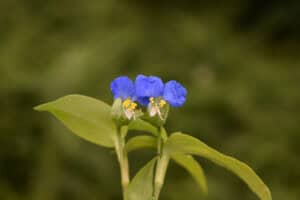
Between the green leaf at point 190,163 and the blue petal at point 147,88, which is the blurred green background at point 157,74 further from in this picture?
the blue petal at point 147,88

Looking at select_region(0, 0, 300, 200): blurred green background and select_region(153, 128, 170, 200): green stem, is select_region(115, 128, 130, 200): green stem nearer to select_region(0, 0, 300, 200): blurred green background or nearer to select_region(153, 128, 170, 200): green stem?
select_region(153, 128, 170, 200): green stem

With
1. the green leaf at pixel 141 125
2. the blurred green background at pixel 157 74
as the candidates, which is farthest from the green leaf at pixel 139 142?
the blurred green background at pixel 157 74

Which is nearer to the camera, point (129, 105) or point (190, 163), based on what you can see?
point (129, 105)

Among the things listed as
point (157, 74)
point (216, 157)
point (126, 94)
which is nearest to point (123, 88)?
point (126, 94)

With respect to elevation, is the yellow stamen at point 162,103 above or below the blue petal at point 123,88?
below

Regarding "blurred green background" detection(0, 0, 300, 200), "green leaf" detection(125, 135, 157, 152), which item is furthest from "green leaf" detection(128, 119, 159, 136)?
"blurred green background" detection(0, 0, 300, 200)

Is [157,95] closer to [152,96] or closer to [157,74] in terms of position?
[152,96]

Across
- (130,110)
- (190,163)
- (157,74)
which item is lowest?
(157,74)

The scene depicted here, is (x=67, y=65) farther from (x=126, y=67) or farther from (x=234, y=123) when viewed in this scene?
(x=234, y=123)
